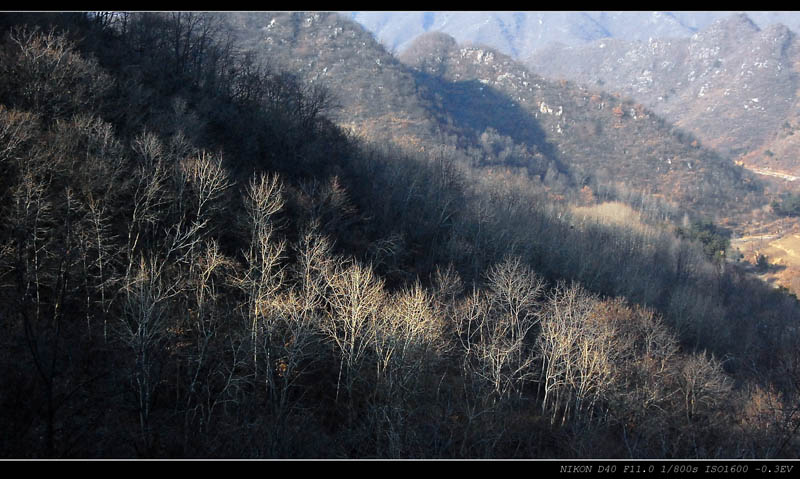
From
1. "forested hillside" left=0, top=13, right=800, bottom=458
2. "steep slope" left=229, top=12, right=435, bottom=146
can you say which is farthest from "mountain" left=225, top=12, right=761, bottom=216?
Result: "forested hillside" left=0, top=13, right=800, bottom=458

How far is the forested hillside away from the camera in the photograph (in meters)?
16.3

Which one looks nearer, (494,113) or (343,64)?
(343,64)

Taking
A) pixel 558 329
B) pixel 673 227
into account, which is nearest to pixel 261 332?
pixel 558 329

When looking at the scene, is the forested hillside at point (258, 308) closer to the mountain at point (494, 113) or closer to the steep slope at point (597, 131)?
the mountain at point (494, 113)

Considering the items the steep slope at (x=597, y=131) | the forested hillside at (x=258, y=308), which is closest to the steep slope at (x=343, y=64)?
the steep slope at (x=597, y=131)

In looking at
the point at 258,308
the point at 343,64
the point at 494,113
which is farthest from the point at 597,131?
the point at 258,308

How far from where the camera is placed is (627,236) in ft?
219

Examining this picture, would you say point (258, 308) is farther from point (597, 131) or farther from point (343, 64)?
point (597, 131)

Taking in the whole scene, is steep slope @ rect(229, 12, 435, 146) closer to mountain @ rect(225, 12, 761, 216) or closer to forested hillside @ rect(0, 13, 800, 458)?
mountain @ rect(225, 12, 761, 216)

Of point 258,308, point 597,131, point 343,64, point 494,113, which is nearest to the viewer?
point 258,308

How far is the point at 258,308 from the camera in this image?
2131cm

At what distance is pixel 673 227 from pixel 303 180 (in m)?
69.8

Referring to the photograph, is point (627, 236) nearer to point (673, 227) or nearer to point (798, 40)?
point (673, 227)

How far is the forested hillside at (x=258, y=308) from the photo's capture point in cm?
1631
